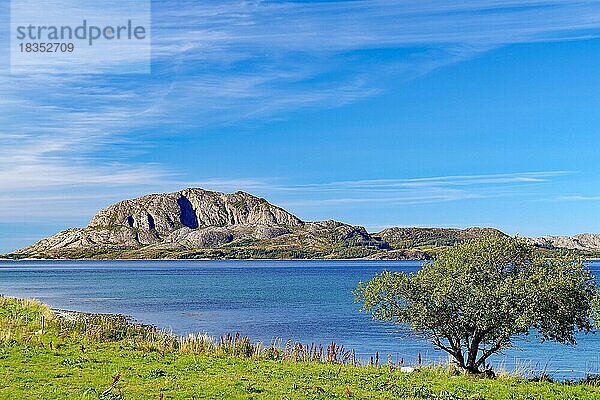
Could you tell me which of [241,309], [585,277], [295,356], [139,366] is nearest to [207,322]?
[241,309]

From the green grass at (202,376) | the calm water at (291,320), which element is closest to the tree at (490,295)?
the green grass at (202,376)

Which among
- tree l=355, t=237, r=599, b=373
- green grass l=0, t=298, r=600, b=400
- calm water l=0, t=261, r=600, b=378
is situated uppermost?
tree l=355, t=237, r=599, b=373

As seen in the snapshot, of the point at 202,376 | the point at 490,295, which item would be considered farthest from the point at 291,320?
the point at 202,376

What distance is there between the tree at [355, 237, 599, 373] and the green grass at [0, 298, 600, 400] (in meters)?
2.46

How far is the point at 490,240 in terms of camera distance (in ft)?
111

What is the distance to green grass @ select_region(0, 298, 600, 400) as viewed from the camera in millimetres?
25047

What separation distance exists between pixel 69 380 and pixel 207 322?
5206 centimetres

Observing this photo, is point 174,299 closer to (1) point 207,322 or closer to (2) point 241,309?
(2) point 241,309

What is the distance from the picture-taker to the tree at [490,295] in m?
31.6

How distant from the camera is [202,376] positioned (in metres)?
29.4

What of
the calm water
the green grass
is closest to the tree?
the green grass

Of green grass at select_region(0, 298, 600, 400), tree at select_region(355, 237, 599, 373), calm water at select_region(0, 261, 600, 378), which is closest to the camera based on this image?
green grass at select_region(0, 298, 600, 400)

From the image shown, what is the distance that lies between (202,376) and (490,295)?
45.9ft

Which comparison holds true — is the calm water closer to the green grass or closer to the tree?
the tree
